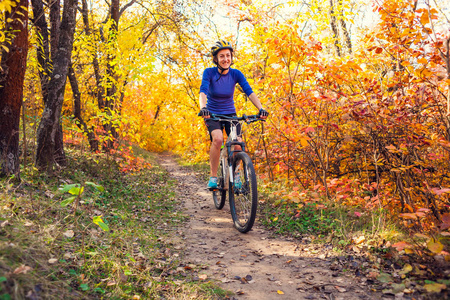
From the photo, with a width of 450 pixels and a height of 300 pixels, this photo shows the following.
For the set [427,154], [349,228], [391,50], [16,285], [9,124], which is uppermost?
[391,50]

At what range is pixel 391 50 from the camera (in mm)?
3766

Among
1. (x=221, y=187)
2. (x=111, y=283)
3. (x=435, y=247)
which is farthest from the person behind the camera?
(x=221, y=187)

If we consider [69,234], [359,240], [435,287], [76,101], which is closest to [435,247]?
[435,287]

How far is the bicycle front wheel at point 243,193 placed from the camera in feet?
12.1

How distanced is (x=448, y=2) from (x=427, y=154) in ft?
22.4

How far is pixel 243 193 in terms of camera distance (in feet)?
13.1

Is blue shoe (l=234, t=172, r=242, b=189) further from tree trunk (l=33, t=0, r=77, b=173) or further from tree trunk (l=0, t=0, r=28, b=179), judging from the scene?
tree trunk (l=33, t=0, r=77, b=173)

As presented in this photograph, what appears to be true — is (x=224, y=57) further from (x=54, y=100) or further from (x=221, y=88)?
(x=54, y=100)

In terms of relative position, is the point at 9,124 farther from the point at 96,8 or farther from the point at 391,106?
the point at 96,8

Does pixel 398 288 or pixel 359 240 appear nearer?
pixel 398 288

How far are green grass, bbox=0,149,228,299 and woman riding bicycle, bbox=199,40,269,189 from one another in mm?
1364

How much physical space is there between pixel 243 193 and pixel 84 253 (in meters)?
2.11

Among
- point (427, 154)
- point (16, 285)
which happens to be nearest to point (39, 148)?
point (16, 285)

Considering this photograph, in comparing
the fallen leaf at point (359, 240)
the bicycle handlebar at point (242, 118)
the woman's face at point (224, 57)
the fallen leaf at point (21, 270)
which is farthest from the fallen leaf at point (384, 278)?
the woman's face at point (224, 57)
